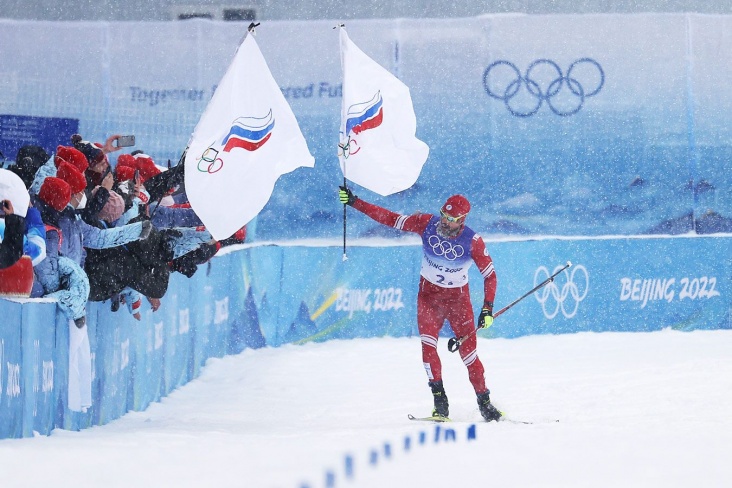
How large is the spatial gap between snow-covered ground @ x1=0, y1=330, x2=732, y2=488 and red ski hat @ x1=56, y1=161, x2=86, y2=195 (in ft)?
4.95

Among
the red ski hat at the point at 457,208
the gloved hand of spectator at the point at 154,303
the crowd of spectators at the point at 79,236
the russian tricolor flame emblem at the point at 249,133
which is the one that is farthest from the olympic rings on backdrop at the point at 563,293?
the crowd of spectators at the point at 79,236

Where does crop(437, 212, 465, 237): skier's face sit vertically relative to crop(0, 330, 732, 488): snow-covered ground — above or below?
above

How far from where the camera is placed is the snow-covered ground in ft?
19.9

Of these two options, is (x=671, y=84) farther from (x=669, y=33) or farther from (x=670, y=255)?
(x=670, y=255)

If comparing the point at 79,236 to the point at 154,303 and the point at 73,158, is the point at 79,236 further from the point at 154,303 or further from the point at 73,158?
the point at 154,303

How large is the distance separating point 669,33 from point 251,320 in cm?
623

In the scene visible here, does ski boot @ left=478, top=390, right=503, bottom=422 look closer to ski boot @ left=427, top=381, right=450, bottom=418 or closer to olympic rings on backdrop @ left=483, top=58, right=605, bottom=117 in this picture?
ski boot @ left=427, top=381, right=450, bottom=418

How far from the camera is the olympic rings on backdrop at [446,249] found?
9.66 meters

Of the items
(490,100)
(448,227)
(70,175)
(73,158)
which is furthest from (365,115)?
(490,100)

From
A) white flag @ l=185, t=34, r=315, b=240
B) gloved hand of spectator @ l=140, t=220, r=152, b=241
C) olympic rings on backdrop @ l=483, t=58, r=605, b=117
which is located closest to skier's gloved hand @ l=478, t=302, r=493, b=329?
white flag @ l=185, t=34, r=315, b=240

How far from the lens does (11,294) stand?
6898mm

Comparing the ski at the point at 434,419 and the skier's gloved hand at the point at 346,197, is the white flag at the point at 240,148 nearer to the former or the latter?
the skier's gloved hand at the point at 346,197

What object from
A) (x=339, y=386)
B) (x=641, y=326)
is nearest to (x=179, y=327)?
(x=339, y=386)

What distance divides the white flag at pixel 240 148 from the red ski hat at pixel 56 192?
1.22 metres
